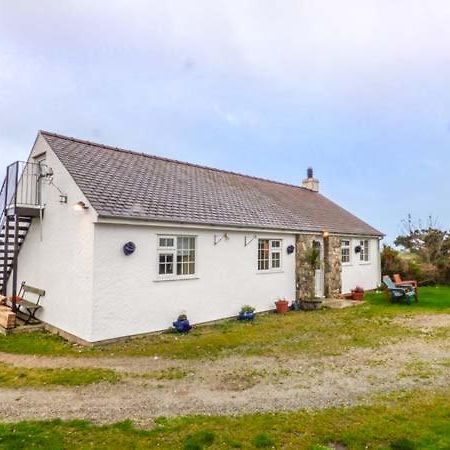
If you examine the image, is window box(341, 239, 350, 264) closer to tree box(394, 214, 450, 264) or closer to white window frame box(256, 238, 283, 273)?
white window frame box(256, 238, 283, 273)

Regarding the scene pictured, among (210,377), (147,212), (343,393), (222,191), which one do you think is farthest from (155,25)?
(343,393)

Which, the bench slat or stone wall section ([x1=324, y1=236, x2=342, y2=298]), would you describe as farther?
stone wall section ([x1=324, y1=236, x2=342, y2=298])

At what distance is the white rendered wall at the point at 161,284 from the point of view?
9477mm

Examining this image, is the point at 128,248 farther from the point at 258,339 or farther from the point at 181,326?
the point at 258,339

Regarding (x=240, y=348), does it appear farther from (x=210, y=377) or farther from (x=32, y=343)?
(x=32, y=343)

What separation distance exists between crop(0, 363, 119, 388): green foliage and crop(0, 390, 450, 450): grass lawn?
180 centimetres

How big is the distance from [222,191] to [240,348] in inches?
314

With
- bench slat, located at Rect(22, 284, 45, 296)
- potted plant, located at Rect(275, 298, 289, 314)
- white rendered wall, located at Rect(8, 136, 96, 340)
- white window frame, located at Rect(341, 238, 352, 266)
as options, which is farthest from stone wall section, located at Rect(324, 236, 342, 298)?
bench slat, located at Rect(22, 284, 45, 296)

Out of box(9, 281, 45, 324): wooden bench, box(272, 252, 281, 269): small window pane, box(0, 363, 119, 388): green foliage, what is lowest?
box(0, 363, 119, 388): green foliage

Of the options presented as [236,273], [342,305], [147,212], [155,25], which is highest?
[155,25]

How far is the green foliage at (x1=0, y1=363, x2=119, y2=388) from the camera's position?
6633mm

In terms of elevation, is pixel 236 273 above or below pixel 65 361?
above

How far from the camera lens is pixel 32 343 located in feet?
30.9

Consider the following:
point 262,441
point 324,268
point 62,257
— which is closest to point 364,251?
point 324,268
